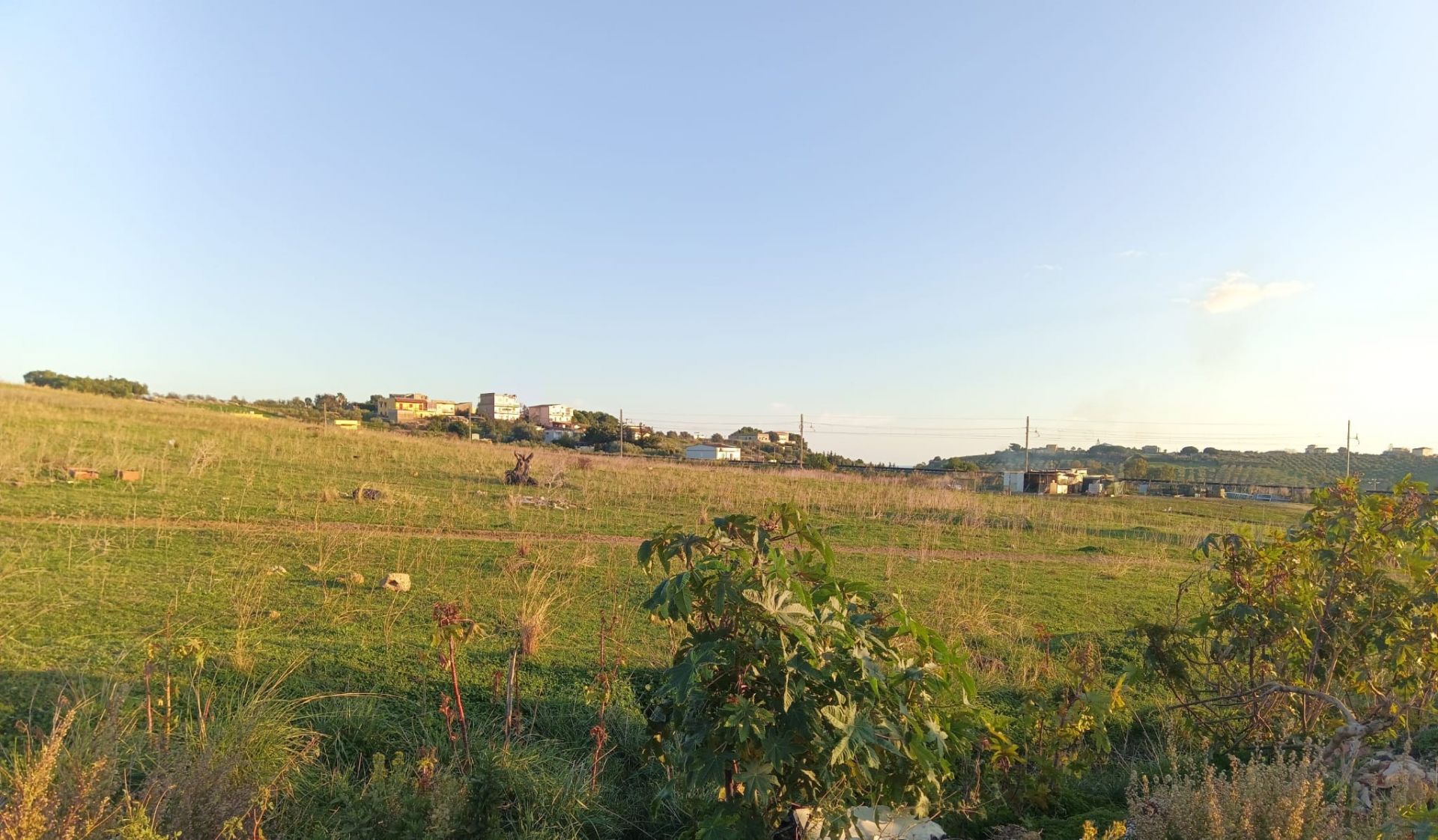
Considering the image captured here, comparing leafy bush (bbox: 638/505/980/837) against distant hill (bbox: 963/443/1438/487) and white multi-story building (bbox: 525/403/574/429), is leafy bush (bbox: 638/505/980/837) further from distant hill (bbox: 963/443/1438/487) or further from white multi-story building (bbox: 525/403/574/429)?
white multi-story building (bbox: 525/403/574/429)

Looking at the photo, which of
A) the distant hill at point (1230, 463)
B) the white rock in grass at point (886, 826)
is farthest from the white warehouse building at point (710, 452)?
the white rock in grass at point (886, 826)

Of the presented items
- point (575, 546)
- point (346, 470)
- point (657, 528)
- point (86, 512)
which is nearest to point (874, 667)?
point (575, 546)

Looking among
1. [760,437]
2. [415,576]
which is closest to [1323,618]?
[415,576]

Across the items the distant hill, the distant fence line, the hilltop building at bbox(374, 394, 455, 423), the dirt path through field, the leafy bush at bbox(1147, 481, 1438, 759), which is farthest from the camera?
the hilltop building at bbox(374, 394, 455, 423)

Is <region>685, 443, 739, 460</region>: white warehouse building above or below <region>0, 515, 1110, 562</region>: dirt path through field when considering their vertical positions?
above

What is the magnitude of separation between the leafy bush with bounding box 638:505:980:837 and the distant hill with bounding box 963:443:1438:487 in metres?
52.5

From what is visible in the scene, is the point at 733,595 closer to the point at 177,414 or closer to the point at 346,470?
the point at 346,470

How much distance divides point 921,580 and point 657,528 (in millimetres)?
4621

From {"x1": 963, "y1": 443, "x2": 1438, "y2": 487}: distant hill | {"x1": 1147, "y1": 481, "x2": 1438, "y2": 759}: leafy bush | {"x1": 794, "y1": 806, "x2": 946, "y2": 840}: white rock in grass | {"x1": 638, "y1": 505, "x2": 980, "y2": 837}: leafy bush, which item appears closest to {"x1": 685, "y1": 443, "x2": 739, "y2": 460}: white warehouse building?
{"x1": 963, "y1": 443, "x2": 1438, "y2": 487}: distant hill

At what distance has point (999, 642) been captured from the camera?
6520 mm

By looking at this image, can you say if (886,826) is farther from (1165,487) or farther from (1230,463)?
(1230,463)

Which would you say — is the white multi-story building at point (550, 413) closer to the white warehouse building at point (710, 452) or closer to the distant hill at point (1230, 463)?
the white warehouse building at point (710, 452)

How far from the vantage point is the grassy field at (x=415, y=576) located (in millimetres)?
3969

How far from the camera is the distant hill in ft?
180
